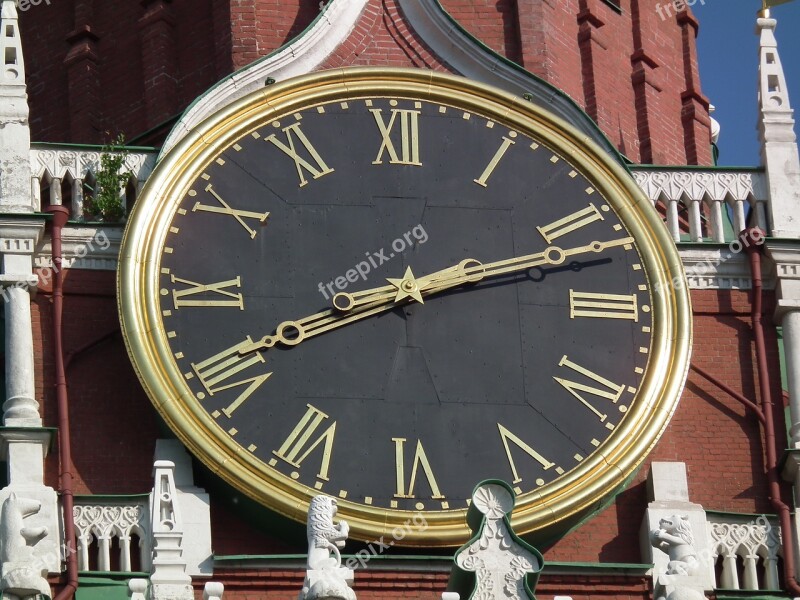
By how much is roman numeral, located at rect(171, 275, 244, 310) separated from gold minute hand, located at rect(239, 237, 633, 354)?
30 cm

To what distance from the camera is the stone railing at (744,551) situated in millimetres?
19906

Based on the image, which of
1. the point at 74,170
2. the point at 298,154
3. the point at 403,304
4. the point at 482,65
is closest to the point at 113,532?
the point at 403,304

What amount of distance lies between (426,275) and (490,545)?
8.23 ft

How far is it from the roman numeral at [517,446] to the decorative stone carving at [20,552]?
9.03ft

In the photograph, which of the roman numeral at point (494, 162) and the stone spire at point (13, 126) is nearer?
the stone spire at point (13, 126)

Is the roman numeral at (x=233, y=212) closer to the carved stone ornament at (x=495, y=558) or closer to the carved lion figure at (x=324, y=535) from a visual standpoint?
the carved lion figure at (x=324, y=535)

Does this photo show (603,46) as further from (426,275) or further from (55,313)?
(55,313)

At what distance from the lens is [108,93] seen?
22828 mm

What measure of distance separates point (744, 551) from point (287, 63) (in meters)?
4.08

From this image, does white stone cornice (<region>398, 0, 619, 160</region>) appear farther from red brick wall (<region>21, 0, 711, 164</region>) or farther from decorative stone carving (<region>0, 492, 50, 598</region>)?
decorative stone carving (<region>0, 492, 50, 598</region>)

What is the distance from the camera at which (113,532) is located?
19.5 metres

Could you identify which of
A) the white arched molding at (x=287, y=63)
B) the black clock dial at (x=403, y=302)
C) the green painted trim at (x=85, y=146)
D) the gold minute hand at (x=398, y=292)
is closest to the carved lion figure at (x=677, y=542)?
the black clock dial at (x=403, y=302)

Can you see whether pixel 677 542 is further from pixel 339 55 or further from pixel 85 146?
pixel 85 146

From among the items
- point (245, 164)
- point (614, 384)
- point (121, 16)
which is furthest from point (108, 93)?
point (614, 384)
